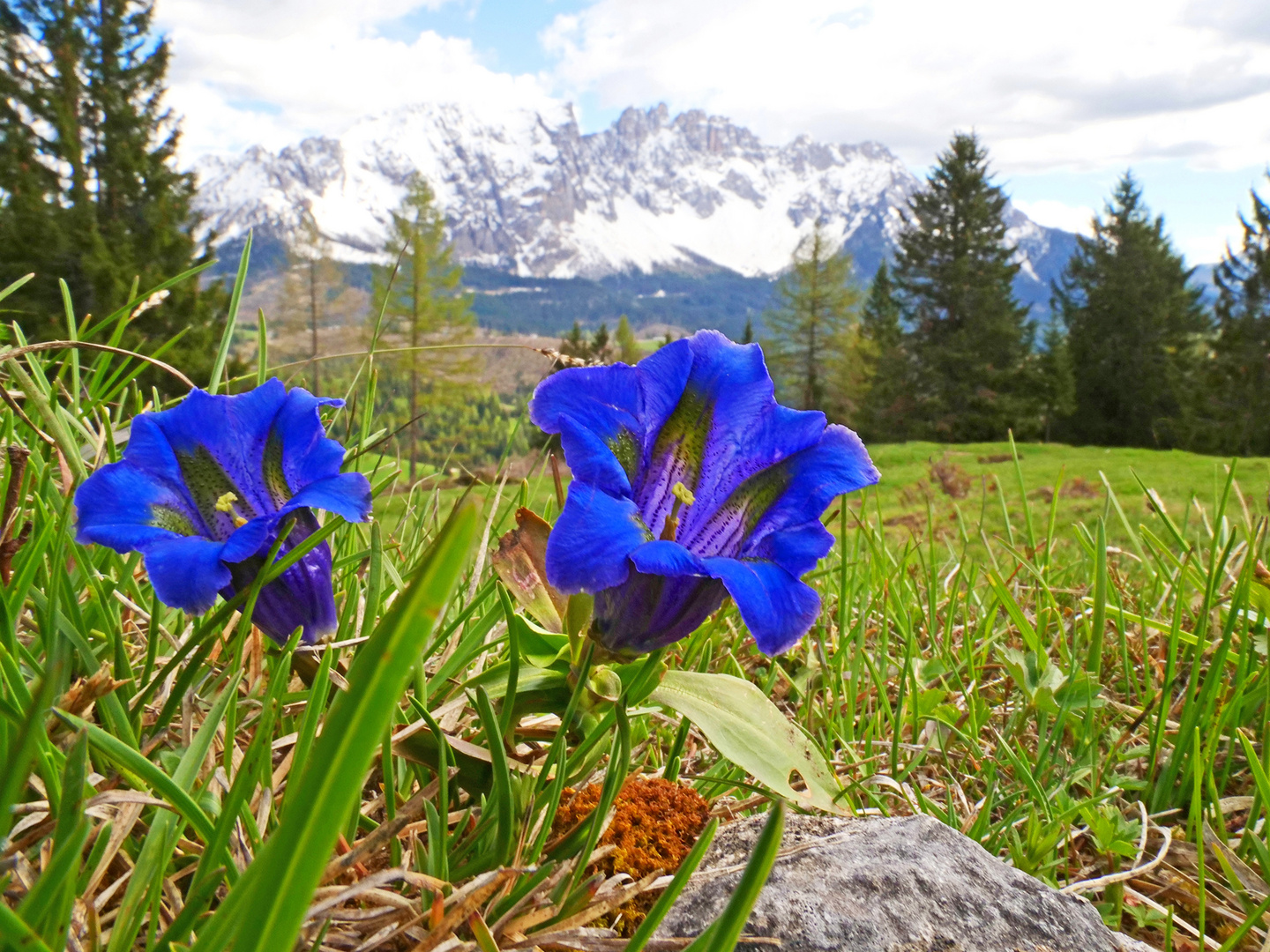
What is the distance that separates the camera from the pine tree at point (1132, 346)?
40281 millimetres

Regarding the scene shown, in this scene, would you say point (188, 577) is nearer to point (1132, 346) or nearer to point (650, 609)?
point (650, 609)

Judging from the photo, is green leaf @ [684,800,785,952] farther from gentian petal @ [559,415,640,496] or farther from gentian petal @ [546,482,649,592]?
gentian petal @ [559,415,640,496]

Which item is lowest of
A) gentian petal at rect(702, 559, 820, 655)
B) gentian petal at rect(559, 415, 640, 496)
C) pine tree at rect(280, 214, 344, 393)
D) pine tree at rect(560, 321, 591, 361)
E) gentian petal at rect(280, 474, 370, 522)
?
gentian petal at rect(702, 559, 820, 655)

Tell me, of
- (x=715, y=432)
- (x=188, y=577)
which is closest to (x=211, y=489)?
(x=188, y=577)

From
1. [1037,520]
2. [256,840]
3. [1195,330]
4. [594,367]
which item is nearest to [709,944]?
[256,840]

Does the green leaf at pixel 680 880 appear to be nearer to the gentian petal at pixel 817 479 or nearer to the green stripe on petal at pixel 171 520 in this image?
the gentian petal at pixel 817 479

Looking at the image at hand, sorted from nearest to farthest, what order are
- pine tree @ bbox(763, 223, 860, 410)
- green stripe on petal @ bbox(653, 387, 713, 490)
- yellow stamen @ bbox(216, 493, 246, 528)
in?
yellow stamen @ bbox(216, 493, 246, 528)
green stripe on petal @ bbox(653, 387, 713, 490)
pine tree @ bbox(763, 223, 860, 410)

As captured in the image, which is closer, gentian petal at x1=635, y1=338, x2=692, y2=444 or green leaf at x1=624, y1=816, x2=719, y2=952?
green leaf at x1=624, y1=816, x2=719, y2=952

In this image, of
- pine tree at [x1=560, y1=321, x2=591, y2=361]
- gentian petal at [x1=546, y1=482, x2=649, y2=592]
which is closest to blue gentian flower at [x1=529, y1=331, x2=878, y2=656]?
gentian petal at [x1=546, y1=482, x2=649, y2=592]

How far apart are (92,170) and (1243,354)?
148 feet

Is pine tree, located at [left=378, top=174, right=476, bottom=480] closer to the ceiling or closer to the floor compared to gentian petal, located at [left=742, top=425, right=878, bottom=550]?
closer to the ceiling

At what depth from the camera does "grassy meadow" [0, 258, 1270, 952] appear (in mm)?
690

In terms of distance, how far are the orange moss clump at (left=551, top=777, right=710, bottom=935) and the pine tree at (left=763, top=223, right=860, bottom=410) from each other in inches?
1675

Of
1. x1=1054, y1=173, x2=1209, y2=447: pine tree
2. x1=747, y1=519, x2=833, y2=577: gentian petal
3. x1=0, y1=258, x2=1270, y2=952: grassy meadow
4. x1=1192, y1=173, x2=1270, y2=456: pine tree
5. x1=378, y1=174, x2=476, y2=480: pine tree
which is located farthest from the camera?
x1=1054, y1=173, x2=1209, y2=447: pine tree
